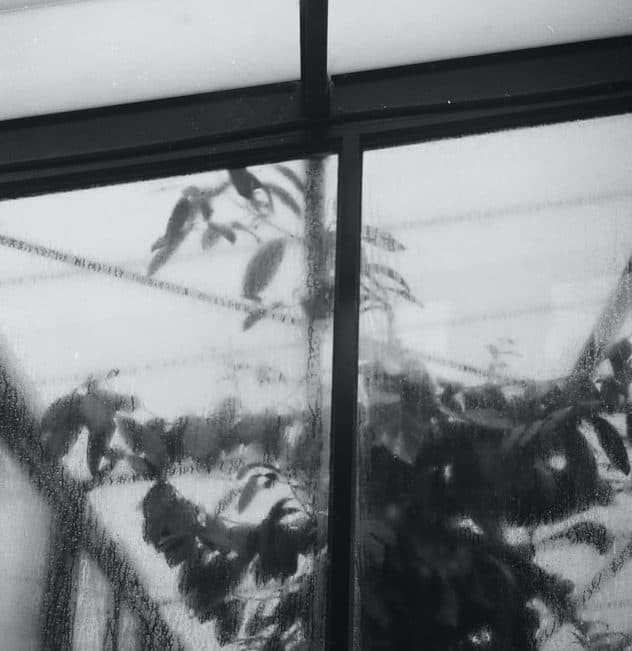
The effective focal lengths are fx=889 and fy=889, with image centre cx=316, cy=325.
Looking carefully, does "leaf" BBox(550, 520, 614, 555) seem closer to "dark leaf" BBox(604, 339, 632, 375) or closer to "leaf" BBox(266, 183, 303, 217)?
"dark leaf" BBox(604, 339, 632, 375)

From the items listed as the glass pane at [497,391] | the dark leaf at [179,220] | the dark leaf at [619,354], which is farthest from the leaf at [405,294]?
the dark leaf at [179,220]

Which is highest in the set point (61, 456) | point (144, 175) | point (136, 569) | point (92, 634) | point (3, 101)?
point (3, 101)

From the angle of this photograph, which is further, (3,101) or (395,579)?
(3,101)

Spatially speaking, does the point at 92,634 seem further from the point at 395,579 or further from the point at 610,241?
the point at 610,241

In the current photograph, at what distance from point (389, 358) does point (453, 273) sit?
11.8 inches

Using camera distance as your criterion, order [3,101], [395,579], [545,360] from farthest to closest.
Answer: [3,101] → [545,360] → [395,579]

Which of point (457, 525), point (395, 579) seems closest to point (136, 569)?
point (395, 579)

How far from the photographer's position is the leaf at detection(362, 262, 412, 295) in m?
2.39

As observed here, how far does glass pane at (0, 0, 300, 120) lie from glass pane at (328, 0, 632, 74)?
16 centimetres

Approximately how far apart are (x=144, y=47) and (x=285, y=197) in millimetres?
627

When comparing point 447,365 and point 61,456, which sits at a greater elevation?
point 447,365

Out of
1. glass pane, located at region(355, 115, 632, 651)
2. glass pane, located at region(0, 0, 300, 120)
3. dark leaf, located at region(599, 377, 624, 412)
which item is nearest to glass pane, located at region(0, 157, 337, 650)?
glass pane, located at region(355, 115, 632, 651)

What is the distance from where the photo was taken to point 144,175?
8.55 ft

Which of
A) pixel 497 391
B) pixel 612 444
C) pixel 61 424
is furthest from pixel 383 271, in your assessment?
pixel 61 424
